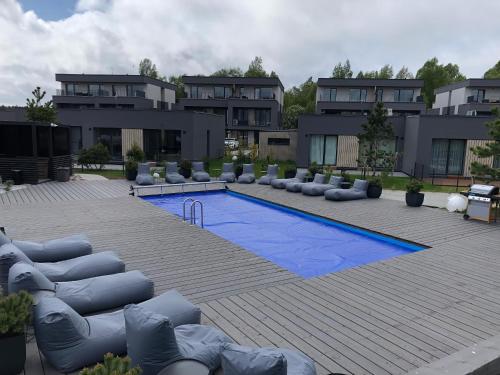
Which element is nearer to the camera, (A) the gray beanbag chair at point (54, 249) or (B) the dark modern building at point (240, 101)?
(A) the gray beanbag chair at point (54, 249)

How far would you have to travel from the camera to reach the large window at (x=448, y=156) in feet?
83.3

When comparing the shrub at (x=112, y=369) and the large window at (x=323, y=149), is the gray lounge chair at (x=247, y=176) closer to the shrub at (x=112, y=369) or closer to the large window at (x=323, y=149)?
the large window at (x=323, y=149)

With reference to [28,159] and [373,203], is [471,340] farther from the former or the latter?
[28,159]

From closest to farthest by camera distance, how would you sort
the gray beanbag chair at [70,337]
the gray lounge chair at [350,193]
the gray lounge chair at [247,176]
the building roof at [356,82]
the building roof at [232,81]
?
1. the gray beanbag chair at [70,337]
2. the gray lounge chair at [350,193]
3. the gray lounge chair at [247,176]
4. the building roof at [356,82]
5. the building roof at [232,81]

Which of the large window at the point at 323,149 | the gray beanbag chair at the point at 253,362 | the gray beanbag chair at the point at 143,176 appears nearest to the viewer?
the gray beanbag chair at the point at 253,362

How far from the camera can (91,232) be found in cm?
1024

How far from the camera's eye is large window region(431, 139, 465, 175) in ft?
83.3

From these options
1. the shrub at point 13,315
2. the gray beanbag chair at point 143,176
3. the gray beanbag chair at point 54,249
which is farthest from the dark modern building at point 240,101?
the shrub at point 13,315

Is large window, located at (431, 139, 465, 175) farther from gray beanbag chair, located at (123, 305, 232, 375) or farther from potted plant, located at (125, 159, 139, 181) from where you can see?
gray beanbag chair, located at (123, 305, 232, 375)

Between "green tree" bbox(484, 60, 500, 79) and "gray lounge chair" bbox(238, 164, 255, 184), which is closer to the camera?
"gray lounge chair" bbox(238, 164, 255, 184)

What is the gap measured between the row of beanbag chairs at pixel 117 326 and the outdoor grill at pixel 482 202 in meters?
10.9

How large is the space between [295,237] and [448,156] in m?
17.9

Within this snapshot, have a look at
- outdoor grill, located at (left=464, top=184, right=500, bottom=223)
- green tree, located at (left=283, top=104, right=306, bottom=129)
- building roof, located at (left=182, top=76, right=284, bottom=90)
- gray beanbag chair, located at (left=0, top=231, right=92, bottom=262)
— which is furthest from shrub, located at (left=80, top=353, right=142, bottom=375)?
green tree, located at (left=283, top=104, right=306, bottom=129)

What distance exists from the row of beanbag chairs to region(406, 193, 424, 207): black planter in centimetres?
1206
